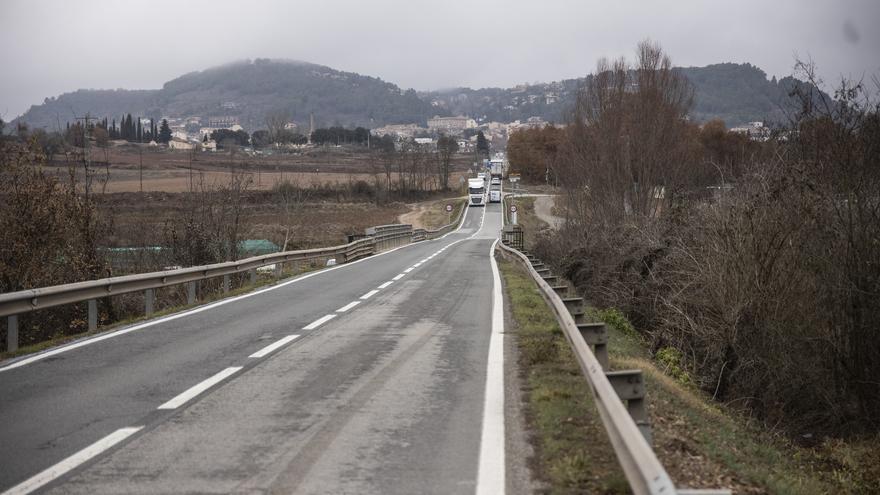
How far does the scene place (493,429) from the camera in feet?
20.9

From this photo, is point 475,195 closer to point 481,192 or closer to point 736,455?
point 481,192

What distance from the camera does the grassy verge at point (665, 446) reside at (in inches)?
211

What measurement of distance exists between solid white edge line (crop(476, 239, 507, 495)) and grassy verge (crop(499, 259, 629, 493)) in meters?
0.24

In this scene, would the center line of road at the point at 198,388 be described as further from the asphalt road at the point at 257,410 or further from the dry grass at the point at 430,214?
the dry grass at the point at 430,214

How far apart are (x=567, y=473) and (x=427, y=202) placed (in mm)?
116792

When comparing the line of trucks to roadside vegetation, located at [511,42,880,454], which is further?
the line of trucks

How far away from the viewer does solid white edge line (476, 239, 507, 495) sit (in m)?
5.03

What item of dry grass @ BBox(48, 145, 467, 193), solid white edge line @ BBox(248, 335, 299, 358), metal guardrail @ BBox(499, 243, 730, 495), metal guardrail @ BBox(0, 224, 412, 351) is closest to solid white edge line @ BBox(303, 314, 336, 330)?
solid white edge line @ BBox(248, 335, 299, 358)

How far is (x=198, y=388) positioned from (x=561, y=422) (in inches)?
137

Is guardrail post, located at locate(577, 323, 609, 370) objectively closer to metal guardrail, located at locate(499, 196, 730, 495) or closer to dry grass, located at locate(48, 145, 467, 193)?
metal guardrail, located at locate(499, 196, 730, 495)

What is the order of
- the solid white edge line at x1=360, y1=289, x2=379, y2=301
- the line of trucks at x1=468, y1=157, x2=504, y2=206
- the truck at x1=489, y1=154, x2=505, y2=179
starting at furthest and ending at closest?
the truck at x1=489, y1=154, x2=505, y2=179 → the line of trucks at x1=468, y1=157, x2=504, y2=206 → the solid white edge line at x1=360, y1=289, x2=379, y2=301

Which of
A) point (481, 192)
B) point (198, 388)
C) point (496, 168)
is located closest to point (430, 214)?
point (481, 192)

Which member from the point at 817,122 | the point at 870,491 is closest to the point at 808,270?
the point at 817,122

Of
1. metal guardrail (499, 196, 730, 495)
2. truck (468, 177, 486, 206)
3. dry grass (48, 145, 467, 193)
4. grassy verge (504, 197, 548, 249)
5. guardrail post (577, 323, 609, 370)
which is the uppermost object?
dry grass (48, 145, 467, 193)
